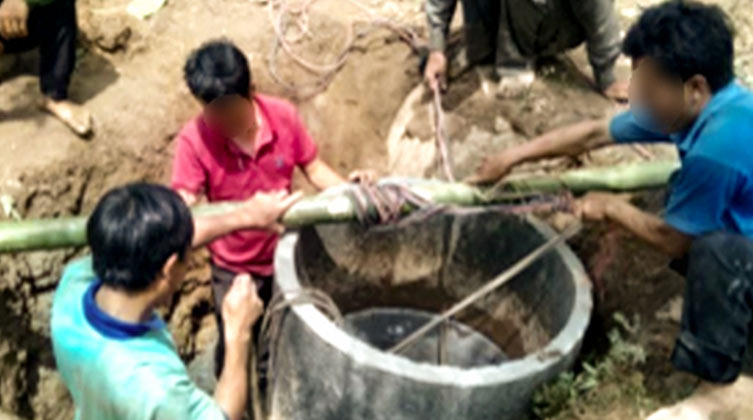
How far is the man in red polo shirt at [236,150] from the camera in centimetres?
356

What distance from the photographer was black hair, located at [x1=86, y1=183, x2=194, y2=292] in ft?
7.91

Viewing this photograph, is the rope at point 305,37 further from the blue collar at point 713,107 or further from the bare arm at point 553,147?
the blue collar at point 713,107

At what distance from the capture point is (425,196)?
3.87 metres

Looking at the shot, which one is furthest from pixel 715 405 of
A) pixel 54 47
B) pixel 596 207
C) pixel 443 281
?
pixel 54 47

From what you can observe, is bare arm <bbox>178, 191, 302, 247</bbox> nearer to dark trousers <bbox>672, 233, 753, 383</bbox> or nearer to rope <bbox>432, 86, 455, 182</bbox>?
rope <bbox>432, 86, 455, 182</bbox>

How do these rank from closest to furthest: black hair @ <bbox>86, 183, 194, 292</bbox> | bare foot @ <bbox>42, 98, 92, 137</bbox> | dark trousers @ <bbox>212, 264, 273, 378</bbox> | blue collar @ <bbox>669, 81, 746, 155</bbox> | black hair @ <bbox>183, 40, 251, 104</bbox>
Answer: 1. black hair @ <bbox>86, 183, 194, 292</bbox>
2. blue collar @ <bbox>669, 81, 746, 155</bbox>
3. black hair @ <bbox>183, 40, 251, 104</bbox>
4. dark trousers @ <bbox>212, 264, 273, 378</bbox>
5. bare foot @ <bbox>42, 98, 92, 137</bbox>

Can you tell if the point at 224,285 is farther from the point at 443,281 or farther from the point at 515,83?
the point at 515,83

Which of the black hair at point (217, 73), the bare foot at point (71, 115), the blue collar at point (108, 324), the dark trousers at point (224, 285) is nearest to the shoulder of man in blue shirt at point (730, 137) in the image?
the black hair at point (217, 73)

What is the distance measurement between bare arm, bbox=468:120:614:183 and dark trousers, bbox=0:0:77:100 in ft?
7.34

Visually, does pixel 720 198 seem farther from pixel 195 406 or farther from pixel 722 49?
pixel 195 406

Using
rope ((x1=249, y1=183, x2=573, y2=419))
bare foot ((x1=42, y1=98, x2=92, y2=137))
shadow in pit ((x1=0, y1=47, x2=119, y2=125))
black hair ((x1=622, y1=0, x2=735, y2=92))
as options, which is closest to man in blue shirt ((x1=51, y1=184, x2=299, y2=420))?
rope ((x1=249, y1=183, x2=573, y2=419))

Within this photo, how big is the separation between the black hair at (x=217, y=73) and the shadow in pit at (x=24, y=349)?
1643 mm

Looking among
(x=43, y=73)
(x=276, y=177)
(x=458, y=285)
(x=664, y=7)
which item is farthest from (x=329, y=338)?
(x=43, y=73)

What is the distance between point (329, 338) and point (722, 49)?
1.84 meters
